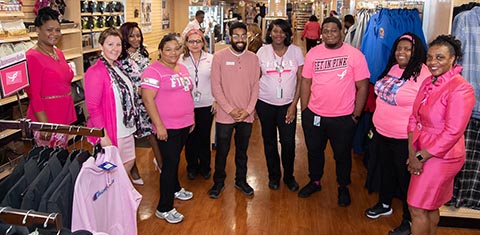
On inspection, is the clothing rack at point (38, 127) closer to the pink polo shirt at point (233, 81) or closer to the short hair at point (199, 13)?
the pink polo shirt at point (233, 81)

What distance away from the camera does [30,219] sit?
142 cm

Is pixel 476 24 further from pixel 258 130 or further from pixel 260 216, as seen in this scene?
pixel 258 130

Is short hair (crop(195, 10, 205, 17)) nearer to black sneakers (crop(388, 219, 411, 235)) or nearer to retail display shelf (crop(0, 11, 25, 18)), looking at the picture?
retail display shelf (crop(0, 11, 25, 18))

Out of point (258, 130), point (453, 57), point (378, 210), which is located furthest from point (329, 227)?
point (258, 130)

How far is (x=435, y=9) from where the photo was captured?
13.5ft

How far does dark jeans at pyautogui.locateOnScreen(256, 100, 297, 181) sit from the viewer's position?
4031mm

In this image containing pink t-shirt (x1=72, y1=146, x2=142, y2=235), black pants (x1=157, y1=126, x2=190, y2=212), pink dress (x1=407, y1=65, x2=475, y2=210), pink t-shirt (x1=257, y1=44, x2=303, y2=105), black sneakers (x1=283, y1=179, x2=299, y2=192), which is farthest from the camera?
black sneakers (x1=283, y1=179, x2=299, y2=192)

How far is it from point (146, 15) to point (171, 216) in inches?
293

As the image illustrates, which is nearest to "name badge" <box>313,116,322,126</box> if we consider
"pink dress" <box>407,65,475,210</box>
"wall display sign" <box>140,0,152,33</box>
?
"pink dress" <box>407,65,475,210</box>

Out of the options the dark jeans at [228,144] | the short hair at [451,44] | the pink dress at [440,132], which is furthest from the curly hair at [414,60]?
the dark jeans at [228,144]

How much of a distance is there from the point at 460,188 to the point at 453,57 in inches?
52.0

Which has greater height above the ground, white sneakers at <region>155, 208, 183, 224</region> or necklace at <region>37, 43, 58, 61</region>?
necklace at <region>37, 43, 58, 61</region>

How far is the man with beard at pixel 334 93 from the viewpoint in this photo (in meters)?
3.63

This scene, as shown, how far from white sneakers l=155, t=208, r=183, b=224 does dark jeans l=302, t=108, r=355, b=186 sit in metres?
1.30
